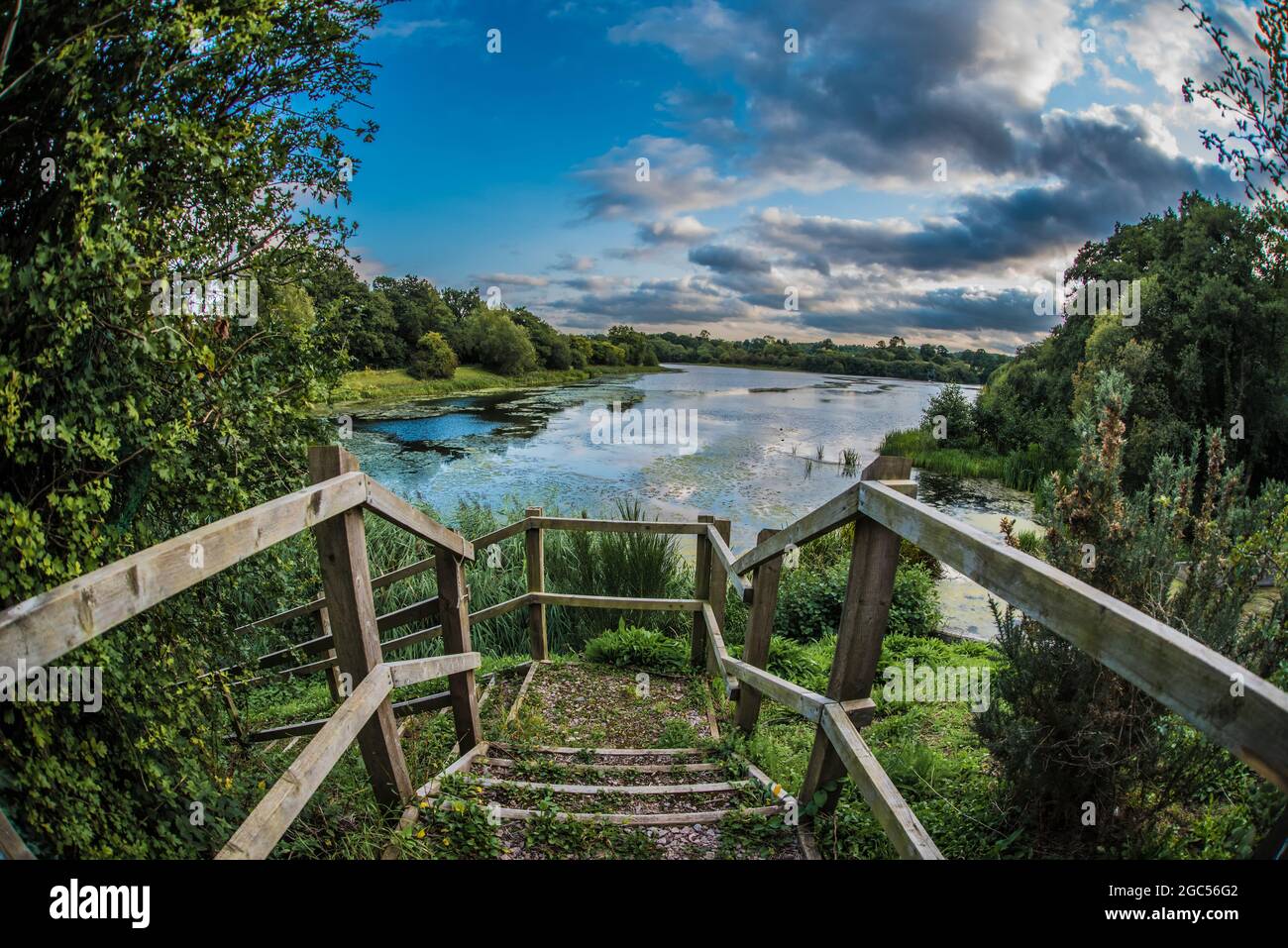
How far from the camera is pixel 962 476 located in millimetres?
21750

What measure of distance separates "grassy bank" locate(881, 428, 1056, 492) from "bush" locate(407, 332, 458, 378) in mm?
32117

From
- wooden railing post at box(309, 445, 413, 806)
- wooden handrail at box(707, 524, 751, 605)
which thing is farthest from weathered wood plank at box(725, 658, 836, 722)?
wooden railing post at box(309, 445, 413, 806)

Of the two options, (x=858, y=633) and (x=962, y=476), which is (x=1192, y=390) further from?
(x=858, y=633)

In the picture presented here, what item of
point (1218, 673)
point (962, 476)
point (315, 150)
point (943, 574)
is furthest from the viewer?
point (962, 476)

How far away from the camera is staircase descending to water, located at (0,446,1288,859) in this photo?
3.83 feet

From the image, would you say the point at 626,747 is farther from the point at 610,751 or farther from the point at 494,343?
the point at 494,343

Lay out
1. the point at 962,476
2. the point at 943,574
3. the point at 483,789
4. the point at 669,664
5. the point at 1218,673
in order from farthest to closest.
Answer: the point at 962,476 → the point at 943,574 → the point at 669,664 → the point at 483,789 → the point at 1218,673

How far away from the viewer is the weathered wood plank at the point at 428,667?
8.83ft

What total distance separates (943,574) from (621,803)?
8895 millimetres

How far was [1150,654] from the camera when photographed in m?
1.21

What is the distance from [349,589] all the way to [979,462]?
76.3 feet

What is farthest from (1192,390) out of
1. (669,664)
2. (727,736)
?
(727,736)

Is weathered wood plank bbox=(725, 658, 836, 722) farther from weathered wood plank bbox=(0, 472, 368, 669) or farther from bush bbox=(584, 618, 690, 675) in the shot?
weathered wood plank bbox=(0, 472, 368, 669)
